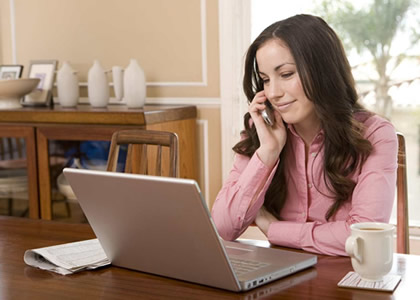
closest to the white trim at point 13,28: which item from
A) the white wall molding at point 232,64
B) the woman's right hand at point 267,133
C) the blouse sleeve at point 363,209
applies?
the white wall molding at point 232,64

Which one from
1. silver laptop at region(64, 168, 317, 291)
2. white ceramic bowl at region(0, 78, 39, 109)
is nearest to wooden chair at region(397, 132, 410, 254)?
silver laptop at region(64, 168, 317, 291)

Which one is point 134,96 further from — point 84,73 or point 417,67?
point 417,67

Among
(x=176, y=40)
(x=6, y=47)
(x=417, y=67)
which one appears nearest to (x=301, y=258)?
(x=417, y=67)

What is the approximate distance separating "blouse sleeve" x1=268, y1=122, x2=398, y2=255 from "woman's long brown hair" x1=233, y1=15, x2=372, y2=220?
4cm

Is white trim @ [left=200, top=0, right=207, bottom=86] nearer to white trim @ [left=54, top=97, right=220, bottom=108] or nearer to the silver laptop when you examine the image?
white trim @ [left=54, top=97, right=220, bottom=108]

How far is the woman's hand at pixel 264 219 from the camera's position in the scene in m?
1.74

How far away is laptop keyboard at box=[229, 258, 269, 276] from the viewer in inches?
50.6

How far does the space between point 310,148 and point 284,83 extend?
0.21 metres

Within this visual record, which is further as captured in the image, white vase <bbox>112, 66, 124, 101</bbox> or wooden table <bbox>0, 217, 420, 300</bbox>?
white vase <bbox>112, 66, 124, 101</bbox>

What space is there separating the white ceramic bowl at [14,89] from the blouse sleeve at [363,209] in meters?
2.39

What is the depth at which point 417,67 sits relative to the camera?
324 centimetres

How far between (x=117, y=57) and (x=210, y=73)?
61cm

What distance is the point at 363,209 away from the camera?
1.65 meters

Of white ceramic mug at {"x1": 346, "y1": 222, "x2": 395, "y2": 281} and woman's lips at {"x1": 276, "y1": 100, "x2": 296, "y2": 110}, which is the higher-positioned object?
woman's lips at {"x1": 276, "y1": 100, "x2": 296, "y2": 110}
